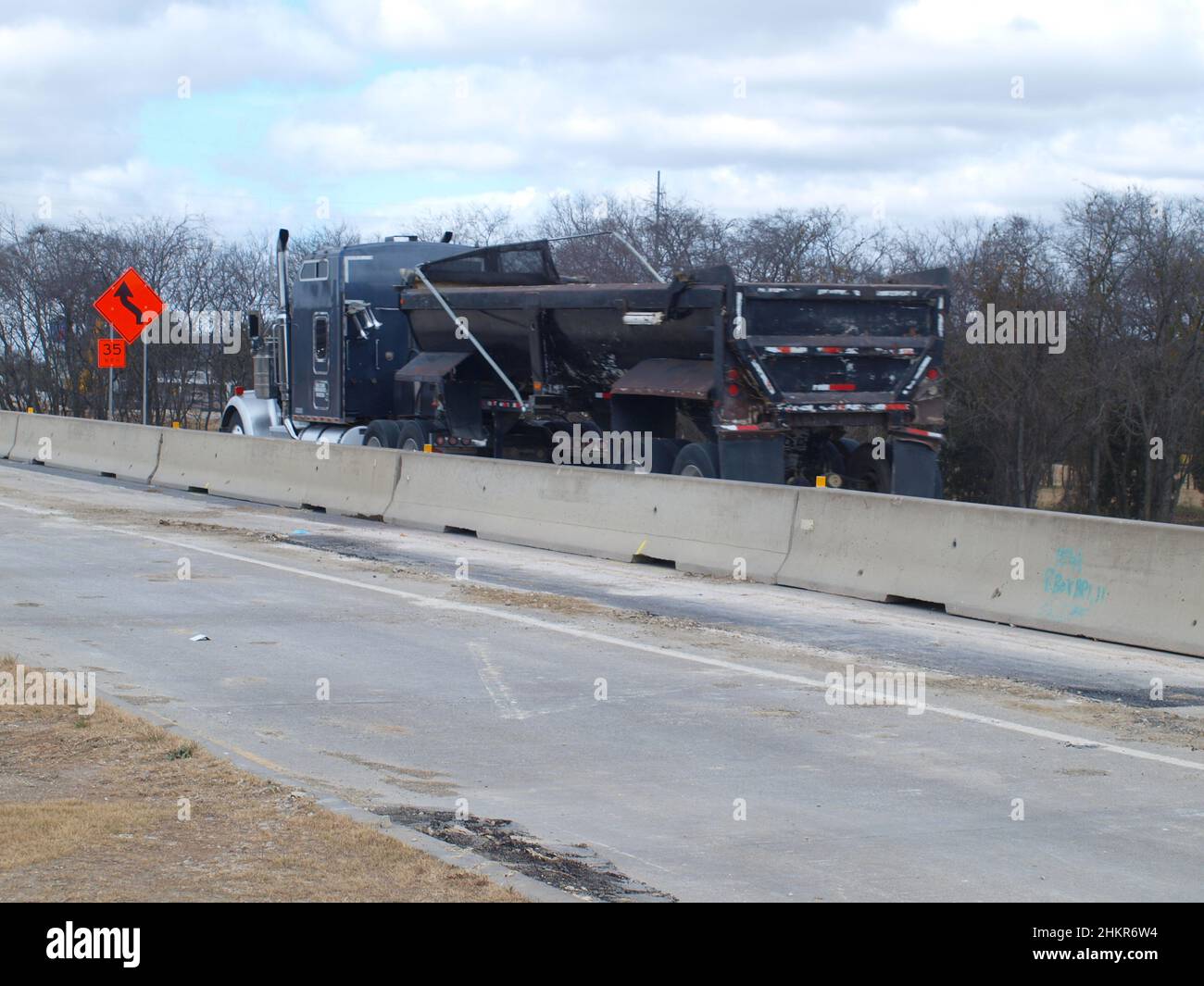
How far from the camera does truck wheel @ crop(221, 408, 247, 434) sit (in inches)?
1062

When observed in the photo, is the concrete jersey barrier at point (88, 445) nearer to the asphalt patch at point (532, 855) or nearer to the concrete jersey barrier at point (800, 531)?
the concrete jersey barrier at point (800, 531)

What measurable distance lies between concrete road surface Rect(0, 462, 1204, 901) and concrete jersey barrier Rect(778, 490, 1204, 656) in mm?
219

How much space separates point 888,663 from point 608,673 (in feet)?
6.20

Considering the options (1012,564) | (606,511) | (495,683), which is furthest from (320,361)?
(495,683)

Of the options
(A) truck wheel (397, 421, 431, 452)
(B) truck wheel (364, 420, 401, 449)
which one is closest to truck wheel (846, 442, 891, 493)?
(A) truck wheel (397, 421, 431, 452)

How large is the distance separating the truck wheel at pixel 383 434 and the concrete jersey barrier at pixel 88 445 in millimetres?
4200

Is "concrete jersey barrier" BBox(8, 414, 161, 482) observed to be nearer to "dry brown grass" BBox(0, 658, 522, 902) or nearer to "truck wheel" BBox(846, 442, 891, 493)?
"truck wheel" BBox(846, 442, 891, 493)

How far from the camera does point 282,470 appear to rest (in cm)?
2172

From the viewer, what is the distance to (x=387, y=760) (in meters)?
7.50

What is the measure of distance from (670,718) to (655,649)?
2.15 metres

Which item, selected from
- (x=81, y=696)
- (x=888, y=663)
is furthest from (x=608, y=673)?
(x=81, y=696)

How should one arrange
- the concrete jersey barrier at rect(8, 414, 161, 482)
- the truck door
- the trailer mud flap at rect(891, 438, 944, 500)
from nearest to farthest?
the trailer mud flap at rect(891, 438, 944, 500) → the truck door → the concrete jersey barrier at rect(8, 414, 161, 482)
